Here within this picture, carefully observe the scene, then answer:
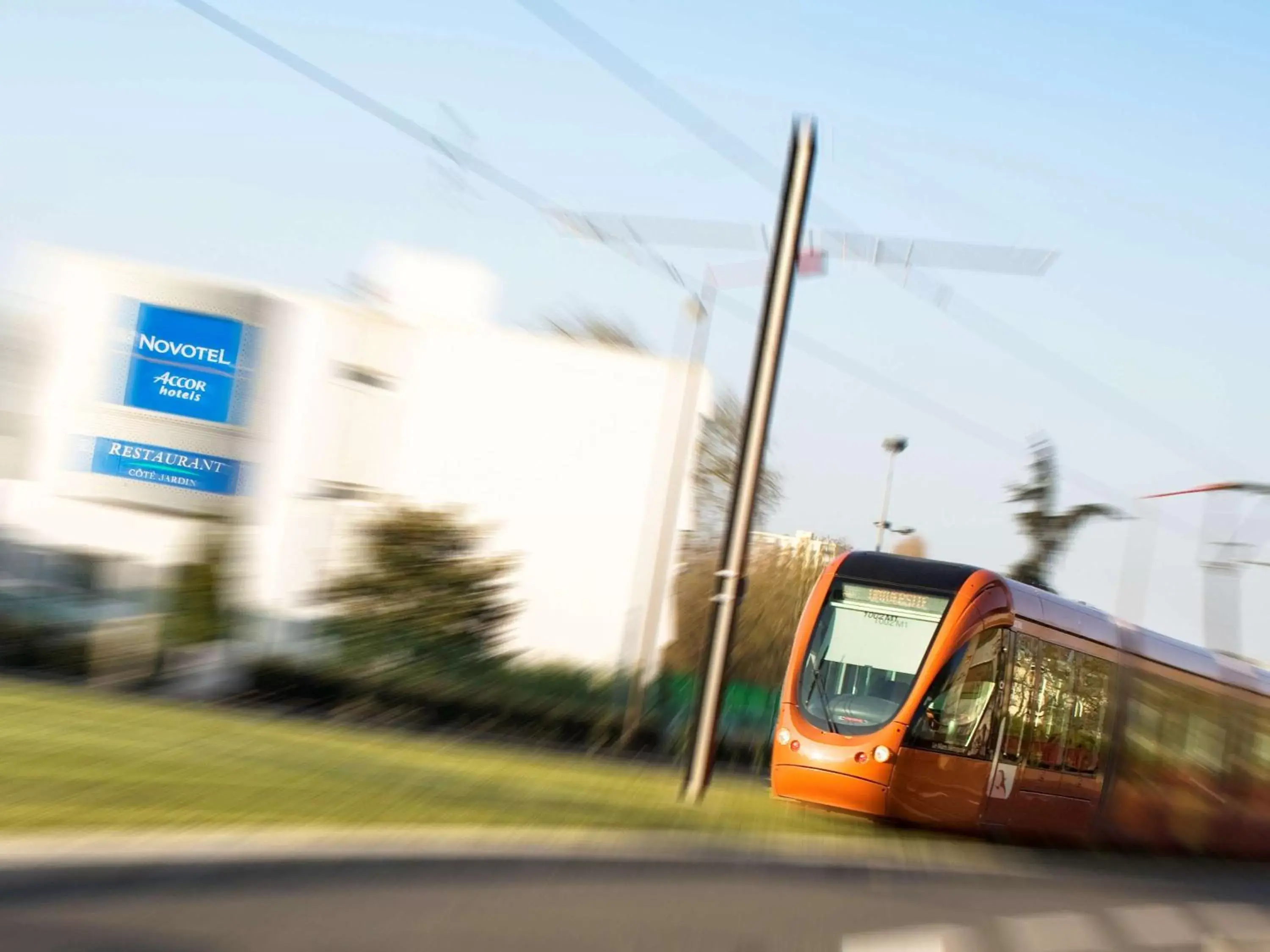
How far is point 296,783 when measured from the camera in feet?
49.4

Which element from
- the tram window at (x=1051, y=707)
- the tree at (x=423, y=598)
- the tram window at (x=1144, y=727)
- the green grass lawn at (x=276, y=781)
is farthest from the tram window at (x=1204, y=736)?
the tree at (x=423, y=598)

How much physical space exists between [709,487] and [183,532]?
19.3 metres

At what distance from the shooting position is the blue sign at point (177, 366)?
3362 cm

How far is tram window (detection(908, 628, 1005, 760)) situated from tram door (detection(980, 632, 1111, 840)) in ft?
0.83

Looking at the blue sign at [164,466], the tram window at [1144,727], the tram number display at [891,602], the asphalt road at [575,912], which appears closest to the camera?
the asphalt road at [575,912]

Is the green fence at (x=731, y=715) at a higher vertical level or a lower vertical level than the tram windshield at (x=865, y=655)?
lower

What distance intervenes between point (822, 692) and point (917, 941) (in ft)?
27.9

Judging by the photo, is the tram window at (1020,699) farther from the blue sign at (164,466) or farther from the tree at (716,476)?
the tree at (716,476)

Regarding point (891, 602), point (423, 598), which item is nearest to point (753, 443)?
point (891, 602)

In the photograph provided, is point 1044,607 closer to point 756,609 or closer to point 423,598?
point 423,598

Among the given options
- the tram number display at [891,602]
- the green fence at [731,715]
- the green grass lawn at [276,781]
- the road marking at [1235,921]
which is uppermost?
the tram number display at [891,602]

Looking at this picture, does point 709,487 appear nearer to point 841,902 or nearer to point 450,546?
point 450,546

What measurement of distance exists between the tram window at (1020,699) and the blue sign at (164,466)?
18.8 m

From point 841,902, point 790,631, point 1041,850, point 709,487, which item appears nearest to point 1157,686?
point 1041,850
